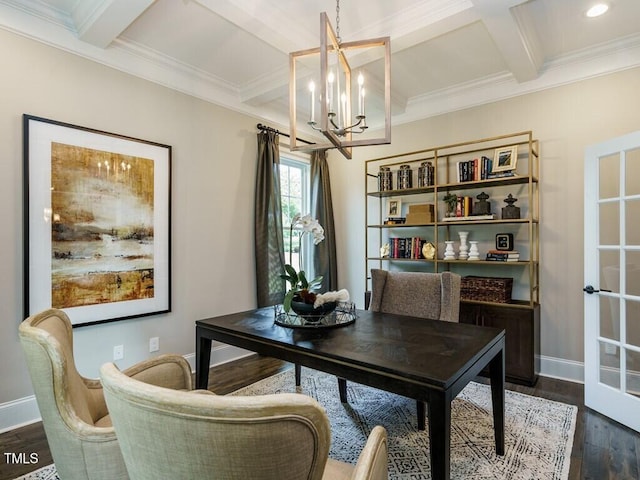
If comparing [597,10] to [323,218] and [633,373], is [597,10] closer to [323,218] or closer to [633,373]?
[633,373]

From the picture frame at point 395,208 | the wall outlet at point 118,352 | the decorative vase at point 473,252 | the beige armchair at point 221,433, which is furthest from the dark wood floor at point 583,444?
the picture frame at point 395,208

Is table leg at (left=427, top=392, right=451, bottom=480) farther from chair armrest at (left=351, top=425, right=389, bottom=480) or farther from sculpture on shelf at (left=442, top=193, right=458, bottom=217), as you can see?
sculpture on shelf at (left=442, top=193, right=458, bottom=217)

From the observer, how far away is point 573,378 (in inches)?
120

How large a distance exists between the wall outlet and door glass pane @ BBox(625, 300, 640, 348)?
3.61 meters

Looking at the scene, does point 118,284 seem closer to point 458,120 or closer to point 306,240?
point 306,240

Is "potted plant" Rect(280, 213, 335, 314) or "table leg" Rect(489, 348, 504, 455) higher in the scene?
"potted plant" Rect(280, 213, 335, 314)

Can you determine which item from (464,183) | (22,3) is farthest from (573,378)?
(22,3)

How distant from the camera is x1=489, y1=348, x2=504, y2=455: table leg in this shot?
5.95ft

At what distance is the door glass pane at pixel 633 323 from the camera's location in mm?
2332

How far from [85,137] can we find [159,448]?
2.54 metres

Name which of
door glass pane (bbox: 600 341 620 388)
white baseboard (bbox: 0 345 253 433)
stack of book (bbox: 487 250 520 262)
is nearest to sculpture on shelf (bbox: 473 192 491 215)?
stack of book (bbox: 487 250 520 262)

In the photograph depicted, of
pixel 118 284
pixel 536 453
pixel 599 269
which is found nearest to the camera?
pixel 536 453

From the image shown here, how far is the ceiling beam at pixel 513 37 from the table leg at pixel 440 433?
2161mm

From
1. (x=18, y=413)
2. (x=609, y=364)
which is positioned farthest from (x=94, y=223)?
(x=609, y=364)
